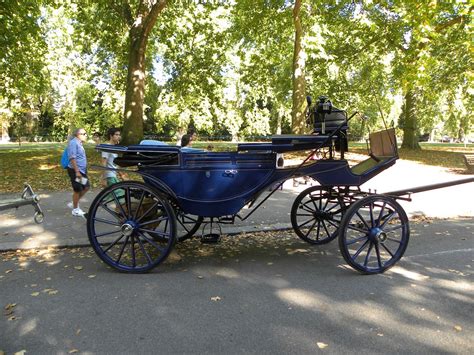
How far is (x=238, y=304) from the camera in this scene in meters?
3.84

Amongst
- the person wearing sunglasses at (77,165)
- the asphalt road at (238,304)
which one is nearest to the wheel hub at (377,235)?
the asphalt road at (238,304)

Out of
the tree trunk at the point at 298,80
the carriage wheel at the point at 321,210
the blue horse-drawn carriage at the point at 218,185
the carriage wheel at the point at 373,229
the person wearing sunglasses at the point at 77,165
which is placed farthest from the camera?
the tree trunk at the point at 298,80

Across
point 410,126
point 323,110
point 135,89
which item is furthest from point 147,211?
point 410,126

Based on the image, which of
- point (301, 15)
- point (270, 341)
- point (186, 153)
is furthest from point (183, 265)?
point (301, 15)

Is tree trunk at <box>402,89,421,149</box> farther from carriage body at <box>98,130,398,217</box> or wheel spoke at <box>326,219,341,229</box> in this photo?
carriage body at <box>98,130,398,217</box>

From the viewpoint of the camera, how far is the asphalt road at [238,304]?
3.12 m

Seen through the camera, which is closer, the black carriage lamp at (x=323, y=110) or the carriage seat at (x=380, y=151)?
the black carriage lamp at (x=323, y=110)

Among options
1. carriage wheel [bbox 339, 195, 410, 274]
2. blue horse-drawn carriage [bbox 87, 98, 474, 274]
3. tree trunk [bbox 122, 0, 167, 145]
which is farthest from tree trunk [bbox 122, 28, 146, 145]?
carriage wheel [bbox 339, 195, 410, 274]

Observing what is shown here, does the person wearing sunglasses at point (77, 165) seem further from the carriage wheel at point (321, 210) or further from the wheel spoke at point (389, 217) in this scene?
the wheel spoke at point (389, 217)

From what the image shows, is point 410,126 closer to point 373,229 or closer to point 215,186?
point 373,229

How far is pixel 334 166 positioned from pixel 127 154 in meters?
2.35

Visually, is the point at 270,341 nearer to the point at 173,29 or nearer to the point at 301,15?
the point at 301,15

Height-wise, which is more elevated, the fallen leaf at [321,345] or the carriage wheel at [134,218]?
the carriage wheel at [134,218]

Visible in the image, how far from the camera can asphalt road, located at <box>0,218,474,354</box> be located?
312 cm
